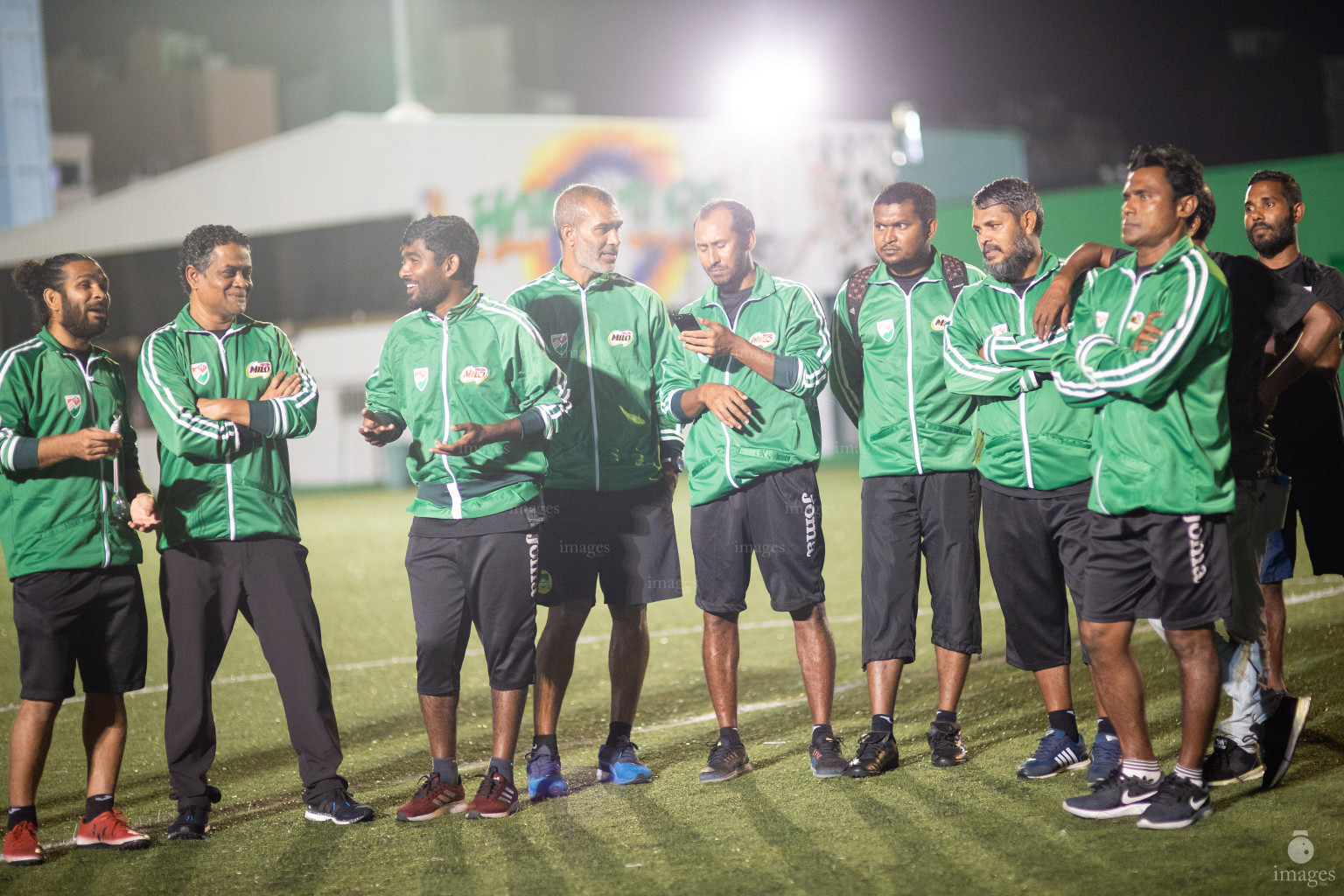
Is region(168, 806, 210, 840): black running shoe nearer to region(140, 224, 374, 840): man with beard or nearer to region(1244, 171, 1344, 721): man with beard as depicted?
region(140, 224, 374, 840): man with beard

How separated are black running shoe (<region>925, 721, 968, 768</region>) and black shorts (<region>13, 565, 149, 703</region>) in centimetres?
301

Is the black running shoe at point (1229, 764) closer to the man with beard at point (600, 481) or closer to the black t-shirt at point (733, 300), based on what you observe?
the man with beard at point (600, 481)

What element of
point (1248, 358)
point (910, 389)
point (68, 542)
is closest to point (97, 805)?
point (68, 542)

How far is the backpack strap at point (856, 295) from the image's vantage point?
542 centimetres

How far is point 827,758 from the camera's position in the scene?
5.11 metres

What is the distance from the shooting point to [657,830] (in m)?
4.52

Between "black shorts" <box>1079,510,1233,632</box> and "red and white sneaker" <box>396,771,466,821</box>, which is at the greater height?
"black shorts" <box>1079,510,1233,632</box>

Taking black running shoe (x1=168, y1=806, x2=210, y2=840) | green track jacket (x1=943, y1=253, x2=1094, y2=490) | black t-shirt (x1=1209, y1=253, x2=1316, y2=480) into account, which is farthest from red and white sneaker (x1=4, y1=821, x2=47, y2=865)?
black t-shirt (x1=1209, y1=253, x2=1316, y2=480)

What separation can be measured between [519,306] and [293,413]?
1.04 meters

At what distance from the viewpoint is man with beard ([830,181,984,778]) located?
520cm

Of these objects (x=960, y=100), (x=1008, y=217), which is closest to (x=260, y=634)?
(x=1008, y=217)

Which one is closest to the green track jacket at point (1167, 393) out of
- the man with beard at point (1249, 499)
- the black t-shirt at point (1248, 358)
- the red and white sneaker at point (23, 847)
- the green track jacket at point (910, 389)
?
the man with beard at point (1249, 499)

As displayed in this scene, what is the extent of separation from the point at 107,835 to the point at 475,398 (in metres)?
2.03

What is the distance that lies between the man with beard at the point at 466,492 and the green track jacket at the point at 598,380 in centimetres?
41
